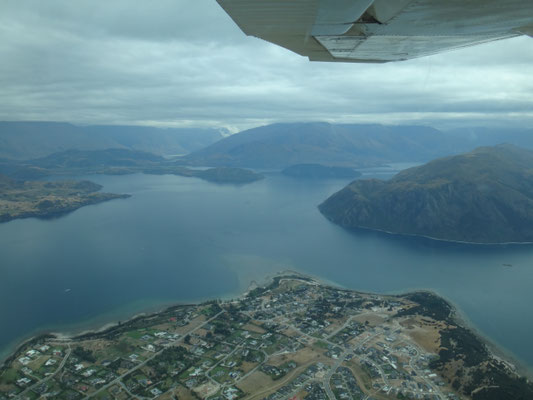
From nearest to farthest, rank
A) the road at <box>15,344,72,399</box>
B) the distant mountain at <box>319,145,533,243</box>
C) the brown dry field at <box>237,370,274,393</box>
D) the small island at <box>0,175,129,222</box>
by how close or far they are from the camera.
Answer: the road at <box>15,344,72,399</box>
the brown dry field at <box>237,370,274,393</box>
the distant mountain at <box>319,145,533,243</box>
the small island at <box>0,175,129,222</box>

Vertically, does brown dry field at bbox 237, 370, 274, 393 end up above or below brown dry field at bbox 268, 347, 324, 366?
above

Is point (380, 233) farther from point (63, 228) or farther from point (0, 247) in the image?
point (0, 247)

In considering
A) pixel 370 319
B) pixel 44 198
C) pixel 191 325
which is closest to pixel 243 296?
pixel 191 325

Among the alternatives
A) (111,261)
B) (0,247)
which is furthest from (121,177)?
(111,261)

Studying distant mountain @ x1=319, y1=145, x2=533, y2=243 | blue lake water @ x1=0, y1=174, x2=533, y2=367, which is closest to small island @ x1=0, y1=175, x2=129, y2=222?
blue lake water @ x1=0, y1=174, x2=533, y2=367

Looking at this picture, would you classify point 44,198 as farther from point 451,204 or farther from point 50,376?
point 451,204

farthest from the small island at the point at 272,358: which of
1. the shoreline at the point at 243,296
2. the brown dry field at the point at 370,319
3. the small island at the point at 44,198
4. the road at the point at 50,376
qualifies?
the small island at the point at 44,198

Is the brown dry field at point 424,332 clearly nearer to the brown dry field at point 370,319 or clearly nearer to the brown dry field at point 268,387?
the brown dry field at point 370,319

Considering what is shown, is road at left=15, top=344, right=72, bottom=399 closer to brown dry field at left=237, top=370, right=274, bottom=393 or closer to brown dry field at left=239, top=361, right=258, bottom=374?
brown dry field at left=239, top=361, right=258, bottom=374
